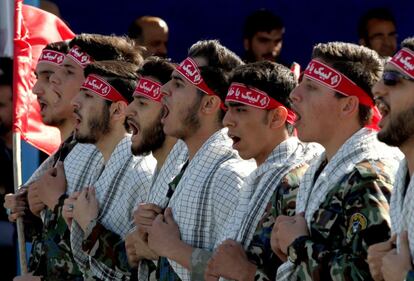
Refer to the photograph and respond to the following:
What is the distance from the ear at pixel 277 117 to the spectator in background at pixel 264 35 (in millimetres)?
3369

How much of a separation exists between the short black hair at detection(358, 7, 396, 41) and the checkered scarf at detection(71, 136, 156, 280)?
2.78 meters

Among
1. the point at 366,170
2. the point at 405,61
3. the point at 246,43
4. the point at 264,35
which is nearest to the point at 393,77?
the point at 405,61

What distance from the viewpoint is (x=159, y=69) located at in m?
6.59

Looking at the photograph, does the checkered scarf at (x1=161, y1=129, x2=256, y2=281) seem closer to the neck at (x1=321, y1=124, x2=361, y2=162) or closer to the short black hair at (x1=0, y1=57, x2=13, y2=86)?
the neck at (x1=321, y1=124, x2=361, y2=162)

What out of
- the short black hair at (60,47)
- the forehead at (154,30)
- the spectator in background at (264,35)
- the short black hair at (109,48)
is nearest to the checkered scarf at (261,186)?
the short black hair at (109,48)

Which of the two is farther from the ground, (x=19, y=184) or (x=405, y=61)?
(x=405, y=61)

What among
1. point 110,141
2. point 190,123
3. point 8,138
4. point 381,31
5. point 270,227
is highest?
point 381,31

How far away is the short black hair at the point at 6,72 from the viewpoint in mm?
9422

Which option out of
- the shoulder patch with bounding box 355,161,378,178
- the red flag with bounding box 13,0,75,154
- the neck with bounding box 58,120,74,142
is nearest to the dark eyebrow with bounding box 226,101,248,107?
the shoulder patch with bounding box 355,161,378,178

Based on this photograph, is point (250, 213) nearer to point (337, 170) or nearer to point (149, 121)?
point (337, 170)

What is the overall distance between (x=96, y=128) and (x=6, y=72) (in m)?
2.81

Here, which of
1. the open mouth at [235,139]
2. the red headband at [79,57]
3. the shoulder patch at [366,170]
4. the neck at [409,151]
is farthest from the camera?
the red headband at [79,57]

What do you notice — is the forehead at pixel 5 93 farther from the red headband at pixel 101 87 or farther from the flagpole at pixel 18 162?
the red headband at pixel 101 87

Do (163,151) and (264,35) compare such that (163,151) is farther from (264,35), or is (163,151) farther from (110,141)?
(264,35)
